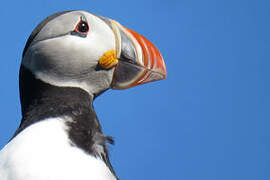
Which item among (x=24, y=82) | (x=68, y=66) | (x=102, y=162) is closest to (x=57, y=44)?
(x=68, y=66)

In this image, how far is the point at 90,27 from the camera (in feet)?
4.56

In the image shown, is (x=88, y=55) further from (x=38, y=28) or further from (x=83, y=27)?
(x=38, y=28)

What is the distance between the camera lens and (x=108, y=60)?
1396 mm

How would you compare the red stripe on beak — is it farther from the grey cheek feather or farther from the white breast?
the white breast

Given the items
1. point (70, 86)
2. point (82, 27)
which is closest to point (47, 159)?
point (70, 86)

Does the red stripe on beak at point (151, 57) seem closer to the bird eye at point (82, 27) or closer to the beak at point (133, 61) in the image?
the beak at point (133, 61)

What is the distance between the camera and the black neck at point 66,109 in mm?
1226

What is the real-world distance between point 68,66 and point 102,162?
345 millimetres

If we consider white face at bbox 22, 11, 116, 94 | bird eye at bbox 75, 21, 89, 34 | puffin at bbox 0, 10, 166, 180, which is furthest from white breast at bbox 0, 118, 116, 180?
bird eye at bbox 75, 21, 89, 34

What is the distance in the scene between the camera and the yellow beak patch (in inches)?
54.7

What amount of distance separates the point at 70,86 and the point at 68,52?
11cm

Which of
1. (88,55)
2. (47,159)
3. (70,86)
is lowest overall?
(47,159)

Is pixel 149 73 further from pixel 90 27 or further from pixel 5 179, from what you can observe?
pixel 5 179

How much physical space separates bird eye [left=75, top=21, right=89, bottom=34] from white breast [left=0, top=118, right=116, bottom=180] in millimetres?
341
